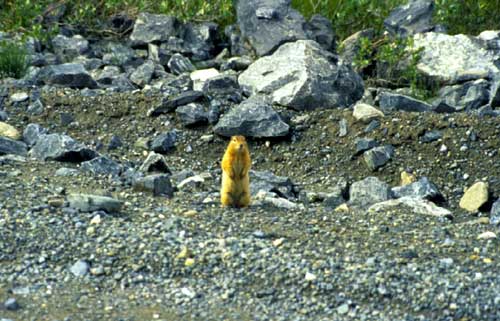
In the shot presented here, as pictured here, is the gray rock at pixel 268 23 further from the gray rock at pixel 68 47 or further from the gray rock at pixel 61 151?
the gray rock at pixel 61 151

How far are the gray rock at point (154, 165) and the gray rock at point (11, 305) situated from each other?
10.9ft

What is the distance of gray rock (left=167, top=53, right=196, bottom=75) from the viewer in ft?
45.4

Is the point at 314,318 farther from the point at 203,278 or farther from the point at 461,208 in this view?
the point at 461,208

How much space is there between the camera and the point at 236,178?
8.19m

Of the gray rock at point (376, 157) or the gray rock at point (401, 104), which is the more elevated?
the gray rock at point (376, 157)

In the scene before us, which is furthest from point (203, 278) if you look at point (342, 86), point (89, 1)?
point (89, 1)

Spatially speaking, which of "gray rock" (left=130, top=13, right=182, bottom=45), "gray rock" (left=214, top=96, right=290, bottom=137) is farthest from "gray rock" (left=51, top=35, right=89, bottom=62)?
"gray rock" (left=214, top=96, right=290, bottom=137)

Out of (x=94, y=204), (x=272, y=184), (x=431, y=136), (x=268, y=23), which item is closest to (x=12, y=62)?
(x=268, y=23)

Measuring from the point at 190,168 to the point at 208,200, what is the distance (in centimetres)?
191

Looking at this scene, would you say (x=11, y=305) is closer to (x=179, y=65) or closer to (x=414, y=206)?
(x=414, y=206)

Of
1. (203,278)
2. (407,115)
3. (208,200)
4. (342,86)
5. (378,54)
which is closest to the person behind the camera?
(203,278)

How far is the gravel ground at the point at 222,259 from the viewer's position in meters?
6.50

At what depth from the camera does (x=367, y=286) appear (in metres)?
6.74

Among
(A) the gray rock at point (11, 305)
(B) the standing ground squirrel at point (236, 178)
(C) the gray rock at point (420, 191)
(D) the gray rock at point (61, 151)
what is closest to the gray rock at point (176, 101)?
(D) the gray rock at point (61, 151)
